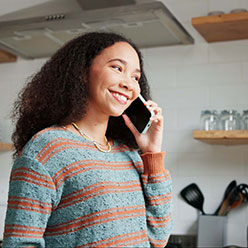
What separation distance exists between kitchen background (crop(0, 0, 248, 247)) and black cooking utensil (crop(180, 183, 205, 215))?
2 centimetres

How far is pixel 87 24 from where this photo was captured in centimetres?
187

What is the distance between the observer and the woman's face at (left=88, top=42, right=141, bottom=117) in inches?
38.2

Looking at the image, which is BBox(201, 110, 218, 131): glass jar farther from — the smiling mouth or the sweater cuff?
the smiling mouth

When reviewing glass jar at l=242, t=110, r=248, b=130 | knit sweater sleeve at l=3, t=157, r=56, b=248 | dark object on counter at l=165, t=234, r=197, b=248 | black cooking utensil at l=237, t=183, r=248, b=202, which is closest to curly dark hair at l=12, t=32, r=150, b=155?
knit sweater sleeve at l=3, t=157, r=56, b=248

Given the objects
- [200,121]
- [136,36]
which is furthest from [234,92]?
[136,36]

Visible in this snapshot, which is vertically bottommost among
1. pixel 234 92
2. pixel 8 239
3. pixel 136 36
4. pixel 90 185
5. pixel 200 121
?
pixel 8 239

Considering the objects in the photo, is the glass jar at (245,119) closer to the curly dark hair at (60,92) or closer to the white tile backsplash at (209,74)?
the white tile backsplash at (209,74)

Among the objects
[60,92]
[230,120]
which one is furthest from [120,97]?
[230,120]

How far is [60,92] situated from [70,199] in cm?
24

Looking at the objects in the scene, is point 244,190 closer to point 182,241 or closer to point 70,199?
point 182,241

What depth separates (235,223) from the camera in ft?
6.95

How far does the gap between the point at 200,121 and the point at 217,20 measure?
1.64 ft

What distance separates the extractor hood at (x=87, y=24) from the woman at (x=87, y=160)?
744 mm

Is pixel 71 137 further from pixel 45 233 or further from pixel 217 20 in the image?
pixel 217 20
